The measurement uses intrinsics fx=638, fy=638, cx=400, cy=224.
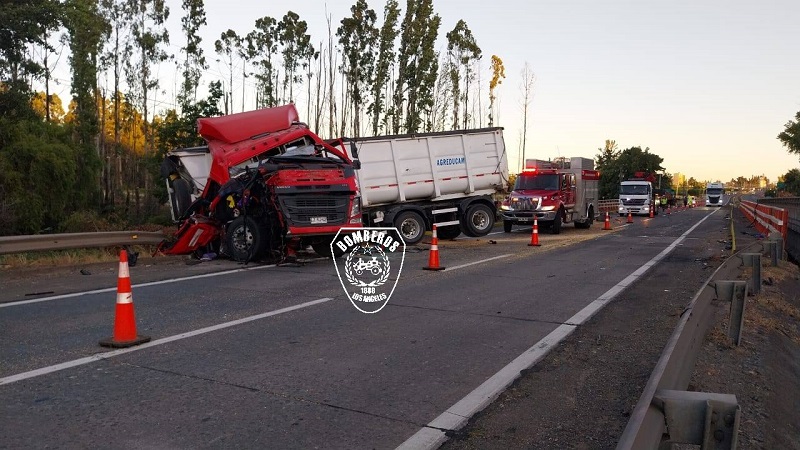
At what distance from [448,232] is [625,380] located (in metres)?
15.7

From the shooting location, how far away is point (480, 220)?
2105 centimetres

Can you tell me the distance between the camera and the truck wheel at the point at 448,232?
68.8 feet

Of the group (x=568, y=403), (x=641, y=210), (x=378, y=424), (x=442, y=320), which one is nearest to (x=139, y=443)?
(x=378, y=424)

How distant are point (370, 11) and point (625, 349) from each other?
44.5 metres

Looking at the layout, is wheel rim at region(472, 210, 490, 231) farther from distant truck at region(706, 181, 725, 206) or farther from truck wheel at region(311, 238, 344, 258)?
distant truck at region(706, 181, 725, 206)

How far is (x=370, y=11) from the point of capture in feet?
156

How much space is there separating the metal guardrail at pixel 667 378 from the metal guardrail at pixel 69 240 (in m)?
11.7

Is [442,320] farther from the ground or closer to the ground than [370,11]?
closer to the ground

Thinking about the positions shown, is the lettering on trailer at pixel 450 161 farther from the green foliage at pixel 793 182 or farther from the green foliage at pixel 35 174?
the green foliage at pixel 793 182

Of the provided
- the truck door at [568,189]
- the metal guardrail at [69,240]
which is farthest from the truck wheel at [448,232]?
the metal guardrail at [69,240]

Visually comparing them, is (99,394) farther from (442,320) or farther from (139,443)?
(442,320)

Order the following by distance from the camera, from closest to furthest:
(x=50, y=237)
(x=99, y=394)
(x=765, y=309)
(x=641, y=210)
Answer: (x=99, y=394) < (x=765, y=309) < (x=50, y=237) < (x=641, y=210)

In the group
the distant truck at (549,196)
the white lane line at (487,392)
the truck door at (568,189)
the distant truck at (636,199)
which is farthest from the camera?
the distant truck at (636,199)

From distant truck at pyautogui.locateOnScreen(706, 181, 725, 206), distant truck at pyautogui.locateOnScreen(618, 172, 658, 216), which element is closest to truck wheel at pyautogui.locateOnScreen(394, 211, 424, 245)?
distant truck at pyautogui.locateOnScreen(618, 172, 658, 216)
